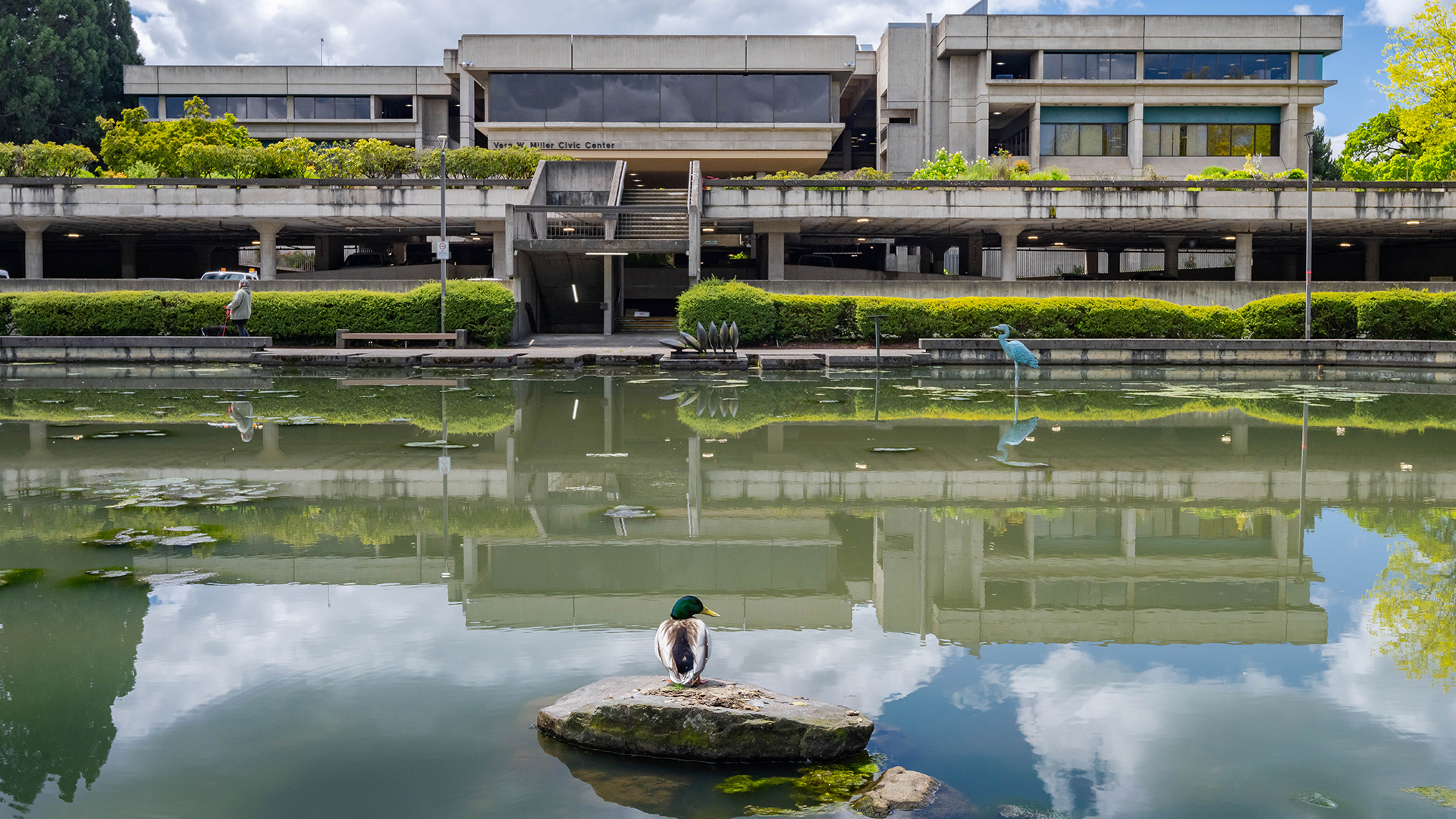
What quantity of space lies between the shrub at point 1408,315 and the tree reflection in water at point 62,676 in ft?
90.3

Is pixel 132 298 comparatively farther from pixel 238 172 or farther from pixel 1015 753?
pixel 1015 753

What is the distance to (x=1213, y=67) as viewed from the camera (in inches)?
1977

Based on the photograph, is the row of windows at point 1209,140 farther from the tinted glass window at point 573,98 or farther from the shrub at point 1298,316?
the shrub at point 1298,316

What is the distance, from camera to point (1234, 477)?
1036 cm

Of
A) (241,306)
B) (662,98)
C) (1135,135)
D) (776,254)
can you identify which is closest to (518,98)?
(662,98)

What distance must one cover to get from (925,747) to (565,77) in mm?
44865

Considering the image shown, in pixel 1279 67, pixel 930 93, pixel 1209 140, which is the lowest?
pixel 1209 140

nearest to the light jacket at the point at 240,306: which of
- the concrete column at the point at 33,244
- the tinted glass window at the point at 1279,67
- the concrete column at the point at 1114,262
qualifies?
the concrete column at the point at 33,244

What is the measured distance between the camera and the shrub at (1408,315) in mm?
26297

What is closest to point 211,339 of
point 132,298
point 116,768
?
point 132,298

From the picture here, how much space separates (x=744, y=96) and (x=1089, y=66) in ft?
53.9

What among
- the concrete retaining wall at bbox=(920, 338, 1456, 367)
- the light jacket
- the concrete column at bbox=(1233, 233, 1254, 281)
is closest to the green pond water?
the concrete retaining wall at bbox=(920, 338, 1456, 367)

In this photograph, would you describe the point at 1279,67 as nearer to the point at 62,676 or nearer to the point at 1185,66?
the point at 1185,66

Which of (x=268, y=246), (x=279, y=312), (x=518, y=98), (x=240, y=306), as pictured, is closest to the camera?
(x=240, y=306)
